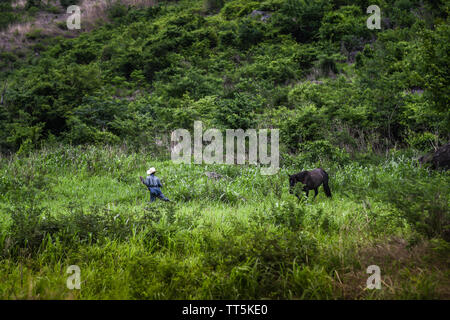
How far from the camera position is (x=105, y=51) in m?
28.9

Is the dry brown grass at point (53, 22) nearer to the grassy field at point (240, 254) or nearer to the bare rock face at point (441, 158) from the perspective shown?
the grassy field at point (240, 254)

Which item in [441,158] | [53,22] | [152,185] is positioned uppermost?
[53,22]

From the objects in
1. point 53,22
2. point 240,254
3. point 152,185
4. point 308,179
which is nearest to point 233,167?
point 152,185

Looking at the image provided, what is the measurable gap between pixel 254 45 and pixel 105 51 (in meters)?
14.8

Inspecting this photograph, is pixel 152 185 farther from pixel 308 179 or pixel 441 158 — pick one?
pixel 441 158

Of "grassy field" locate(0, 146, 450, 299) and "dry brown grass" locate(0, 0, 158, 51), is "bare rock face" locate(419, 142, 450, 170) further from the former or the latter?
"dry brown grass" locate(0, 0, 158, 51)

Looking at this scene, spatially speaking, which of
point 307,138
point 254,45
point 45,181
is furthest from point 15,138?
point 254,45

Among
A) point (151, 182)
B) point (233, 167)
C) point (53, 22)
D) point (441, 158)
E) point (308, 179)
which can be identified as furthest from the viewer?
point (53, 22)

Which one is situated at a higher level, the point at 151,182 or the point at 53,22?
the point at 53,22

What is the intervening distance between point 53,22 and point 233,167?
38686 mm

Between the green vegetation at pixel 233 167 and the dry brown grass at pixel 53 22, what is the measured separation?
3.86 ft

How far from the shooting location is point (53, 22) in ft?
122

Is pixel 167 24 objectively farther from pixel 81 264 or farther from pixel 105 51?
pixel 81 264
